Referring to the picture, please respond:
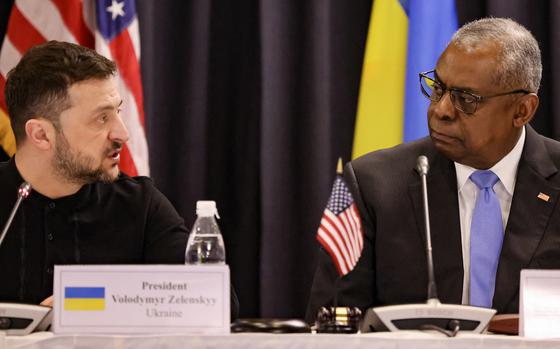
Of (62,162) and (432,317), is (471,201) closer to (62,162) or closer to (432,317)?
(432,317)

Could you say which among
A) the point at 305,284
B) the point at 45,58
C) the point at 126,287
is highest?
the point at 45,58

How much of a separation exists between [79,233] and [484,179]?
1225 mm

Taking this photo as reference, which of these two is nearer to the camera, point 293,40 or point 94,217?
point 94,217

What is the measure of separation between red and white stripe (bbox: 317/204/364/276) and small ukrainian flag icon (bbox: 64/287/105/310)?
0.52 meters

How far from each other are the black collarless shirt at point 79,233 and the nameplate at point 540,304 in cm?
124

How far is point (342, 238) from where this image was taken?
2.03 meters

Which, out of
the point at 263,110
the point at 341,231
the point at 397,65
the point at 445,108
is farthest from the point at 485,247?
the point at 263,110

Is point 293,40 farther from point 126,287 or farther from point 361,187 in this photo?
point 126,287

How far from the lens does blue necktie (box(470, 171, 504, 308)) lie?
100 inches

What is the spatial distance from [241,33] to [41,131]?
173cm

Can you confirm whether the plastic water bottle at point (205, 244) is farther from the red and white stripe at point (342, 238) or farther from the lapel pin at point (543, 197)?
the lapel pin at point (543, 197)

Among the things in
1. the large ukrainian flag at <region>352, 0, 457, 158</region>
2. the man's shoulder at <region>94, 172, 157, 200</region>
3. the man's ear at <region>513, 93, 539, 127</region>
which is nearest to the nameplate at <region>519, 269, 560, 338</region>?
the man's ear at <region>513, 93, 539, 127</region>

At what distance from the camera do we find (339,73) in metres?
4.17

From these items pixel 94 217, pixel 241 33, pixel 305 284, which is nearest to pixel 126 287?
pixel 94 217
